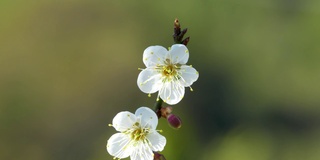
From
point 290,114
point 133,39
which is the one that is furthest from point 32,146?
point 290,114

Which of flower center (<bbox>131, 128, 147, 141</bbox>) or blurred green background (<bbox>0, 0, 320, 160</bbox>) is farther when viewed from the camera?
blurred green background (<bbox>0, 0, 320, 160</bbox>)

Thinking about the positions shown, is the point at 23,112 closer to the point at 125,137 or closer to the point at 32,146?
the point at 32,146

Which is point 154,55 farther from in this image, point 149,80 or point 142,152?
point 142,152

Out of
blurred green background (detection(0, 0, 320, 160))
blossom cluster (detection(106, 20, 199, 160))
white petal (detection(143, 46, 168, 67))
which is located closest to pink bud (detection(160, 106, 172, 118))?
blossom cluster (detection(106, 20, 199, 160))

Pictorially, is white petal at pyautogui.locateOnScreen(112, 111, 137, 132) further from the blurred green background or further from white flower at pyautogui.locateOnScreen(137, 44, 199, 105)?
the blurred green background

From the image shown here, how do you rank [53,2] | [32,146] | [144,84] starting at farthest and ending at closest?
[53,2] → [32,146] → [144,84]

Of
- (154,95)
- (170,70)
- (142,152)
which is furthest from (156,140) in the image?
(154,95)

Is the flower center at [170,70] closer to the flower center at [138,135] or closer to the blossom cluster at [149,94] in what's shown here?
the blossom cluster at [149,94]
